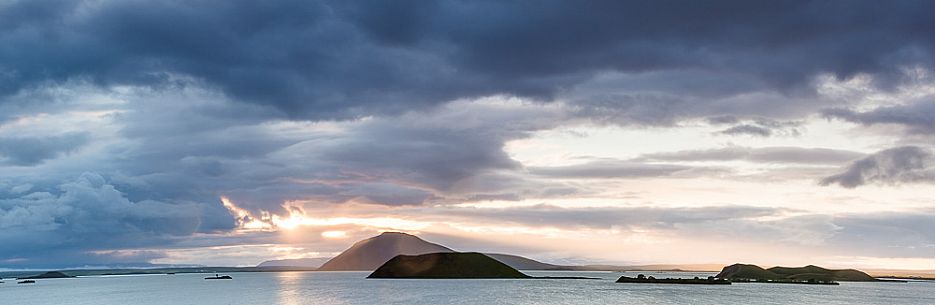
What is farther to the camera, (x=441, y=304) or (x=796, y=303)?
(x=796, y=303)

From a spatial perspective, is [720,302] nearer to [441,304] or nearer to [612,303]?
[612,303]

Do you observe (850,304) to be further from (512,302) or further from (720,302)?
(512,302)

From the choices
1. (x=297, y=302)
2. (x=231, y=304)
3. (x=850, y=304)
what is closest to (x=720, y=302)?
(x=850, y=304)

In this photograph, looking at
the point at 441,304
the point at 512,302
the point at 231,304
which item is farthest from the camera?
the point at 231,304

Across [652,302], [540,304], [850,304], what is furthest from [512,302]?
[850,304]

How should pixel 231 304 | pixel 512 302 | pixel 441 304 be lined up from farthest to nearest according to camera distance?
pixel 231 304
pixel 512 302
pixel 441 304

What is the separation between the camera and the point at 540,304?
586 feet

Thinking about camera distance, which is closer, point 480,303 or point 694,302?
point 480,303

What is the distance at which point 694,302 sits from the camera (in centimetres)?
19412

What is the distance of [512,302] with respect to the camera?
18288 centimetres

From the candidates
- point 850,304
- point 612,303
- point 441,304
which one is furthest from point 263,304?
point 850,304

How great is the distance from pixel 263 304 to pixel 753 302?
128m

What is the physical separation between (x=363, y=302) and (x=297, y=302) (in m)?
20.3

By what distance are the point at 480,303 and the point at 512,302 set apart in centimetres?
1057
